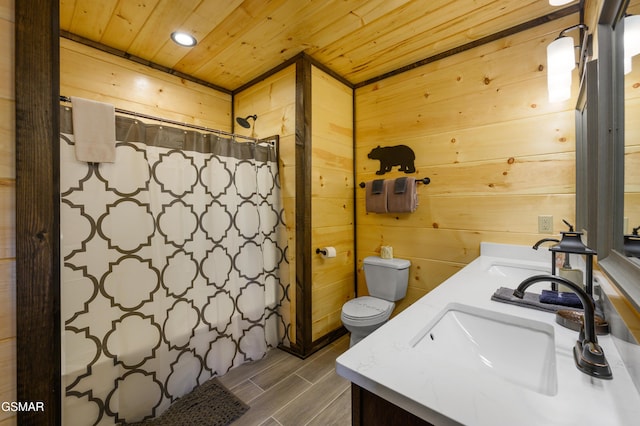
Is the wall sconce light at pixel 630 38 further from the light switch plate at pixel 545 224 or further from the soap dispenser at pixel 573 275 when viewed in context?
the light switch plate at pixel 545 224

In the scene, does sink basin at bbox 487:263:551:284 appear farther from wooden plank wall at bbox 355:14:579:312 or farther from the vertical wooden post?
the vertical wooden post

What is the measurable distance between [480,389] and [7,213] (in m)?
1.27

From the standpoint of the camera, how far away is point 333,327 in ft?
7.61

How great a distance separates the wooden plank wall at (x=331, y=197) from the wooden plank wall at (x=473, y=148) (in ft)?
0.63

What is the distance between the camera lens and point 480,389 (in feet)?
1.83

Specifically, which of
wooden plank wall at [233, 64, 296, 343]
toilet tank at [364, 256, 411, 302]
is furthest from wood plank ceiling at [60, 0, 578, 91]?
toilet tank at [364, 256, 411, 302]

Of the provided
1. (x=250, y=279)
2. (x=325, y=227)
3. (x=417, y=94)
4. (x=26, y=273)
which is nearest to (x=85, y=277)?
(x=26, y=273)

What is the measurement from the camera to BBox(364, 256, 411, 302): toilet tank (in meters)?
2.06

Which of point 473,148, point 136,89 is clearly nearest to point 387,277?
point 473,148

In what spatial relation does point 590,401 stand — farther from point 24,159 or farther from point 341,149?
point 341,149

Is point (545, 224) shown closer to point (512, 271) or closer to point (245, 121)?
point (512, 271)

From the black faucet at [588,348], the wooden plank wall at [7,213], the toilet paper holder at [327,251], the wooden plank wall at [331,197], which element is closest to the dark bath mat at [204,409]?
the wooden plank wall at [331,197]

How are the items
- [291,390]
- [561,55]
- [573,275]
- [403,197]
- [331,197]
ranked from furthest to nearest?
[331,197], [403,197], [291,390], [561,55], [573,275]

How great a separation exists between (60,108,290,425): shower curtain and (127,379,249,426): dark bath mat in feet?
0.17
